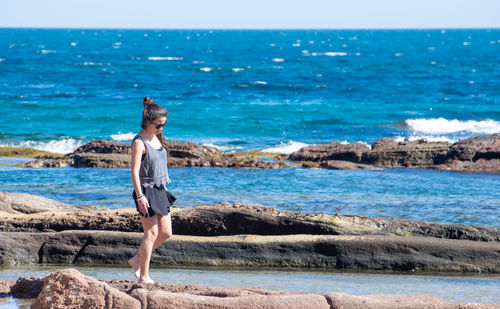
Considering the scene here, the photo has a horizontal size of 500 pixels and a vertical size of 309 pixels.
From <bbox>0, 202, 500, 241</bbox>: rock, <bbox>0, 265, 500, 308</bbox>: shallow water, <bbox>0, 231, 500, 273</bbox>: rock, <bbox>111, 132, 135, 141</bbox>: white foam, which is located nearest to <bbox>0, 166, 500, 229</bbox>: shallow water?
<bbox>0, 202, 500, 241</bbox>: rock

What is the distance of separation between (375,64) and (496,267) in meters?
54.3

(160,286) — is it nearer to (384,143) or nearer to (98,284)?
(98,284)

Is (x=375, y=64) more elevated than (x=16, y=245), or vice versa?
(x=375, y=64)

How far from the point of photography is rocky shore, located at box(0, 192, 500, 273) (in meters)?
6.54

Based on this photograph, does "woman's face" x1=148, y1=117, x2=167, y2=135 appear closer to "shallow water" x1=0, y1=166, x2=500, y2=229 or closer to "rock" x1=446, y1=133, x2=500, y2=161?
"shallow water" x1=0, y1=166, x2=500, y2=229

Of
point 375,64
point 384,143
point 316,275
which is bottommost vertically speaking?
point 316,275

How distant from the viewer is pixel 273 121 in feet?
86.2

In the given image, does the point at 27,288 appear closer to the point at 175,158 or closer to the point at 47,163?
the point at 175,158

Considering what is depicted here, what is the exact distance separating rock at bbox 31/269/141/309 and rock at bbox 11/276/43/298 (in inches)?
28.9

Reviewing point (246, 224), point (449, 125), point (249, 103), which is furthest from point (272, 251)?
point (249, 103)

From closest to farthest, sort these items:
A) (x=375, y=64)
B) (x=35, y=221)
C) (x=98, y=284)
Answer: (x=98, y=284), (x=35, y=221), (x=375, y=64)

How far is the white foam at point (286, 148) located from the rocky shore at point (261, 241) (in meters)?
11.9

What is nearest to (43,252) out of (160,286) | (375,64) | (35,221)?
(35,221)

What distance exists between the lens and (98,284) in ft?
13.9
